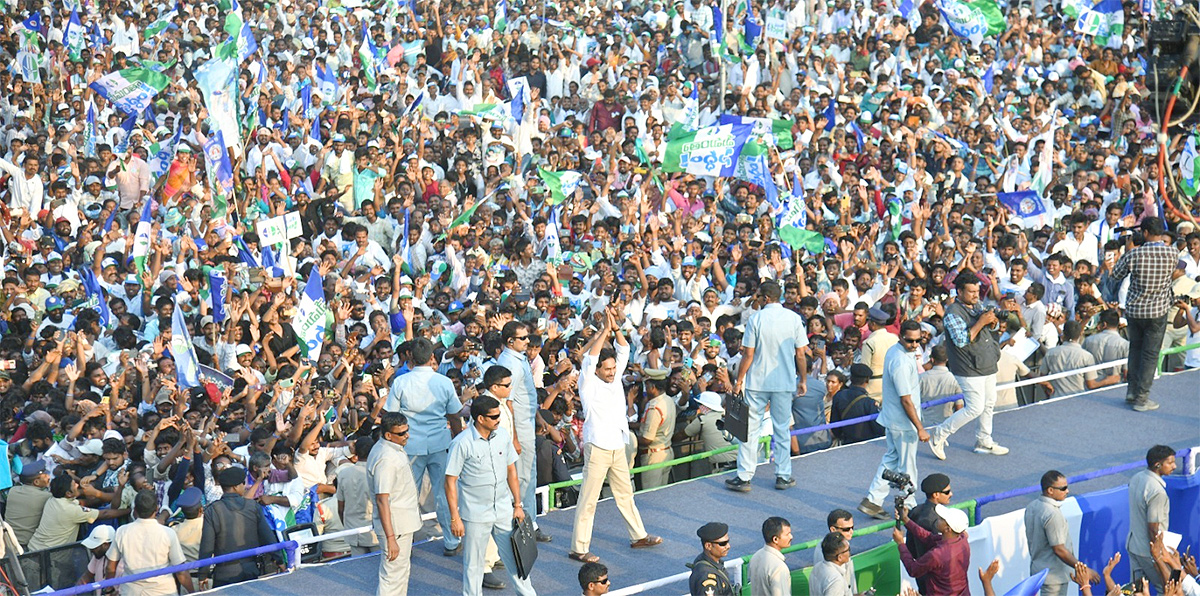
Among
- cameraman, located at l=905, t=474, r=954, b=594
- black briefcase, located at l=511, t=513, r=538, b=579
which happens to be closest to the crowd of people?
black briefcase, located at l=511, t=513, r=538, b=579

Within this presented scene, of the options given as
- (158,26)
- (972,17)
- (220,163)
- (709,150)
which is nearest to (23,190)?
(220,163)

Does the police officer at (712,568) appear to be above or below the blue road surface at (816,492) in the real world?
above

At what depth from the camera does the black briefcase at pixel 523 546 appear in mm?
9438

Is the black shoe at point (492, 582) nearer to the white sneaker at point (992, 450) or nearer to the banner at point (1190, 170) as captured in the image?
the white sneaker at point (992, 450)

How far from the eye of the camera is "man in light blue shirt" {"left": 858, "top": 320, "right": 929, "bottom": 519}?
10.7 metres

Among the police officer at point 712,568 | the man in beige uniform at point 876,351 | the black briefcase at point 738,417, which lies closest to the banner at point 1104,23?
the man in beige uniform at point 876,351

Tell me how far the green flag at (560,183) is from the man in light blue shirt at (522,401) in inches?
286

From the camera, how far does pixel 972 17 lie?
21266 millimetres

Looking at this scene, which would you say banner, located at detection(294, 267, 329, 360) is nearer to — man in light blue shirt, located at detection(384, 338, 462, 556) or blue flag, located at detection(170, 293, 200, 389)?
blue flag, located at detection(170, 293, 200, 389)

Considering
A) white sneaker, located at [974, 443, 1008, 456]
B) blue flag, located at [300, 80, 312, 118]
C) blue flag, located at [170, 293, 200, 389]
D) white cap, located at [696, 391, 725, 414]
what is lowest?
white sneaker, located at [974, 443, 1008, 456]

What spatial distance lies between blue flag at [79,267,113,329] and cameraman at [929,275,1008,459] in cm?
739

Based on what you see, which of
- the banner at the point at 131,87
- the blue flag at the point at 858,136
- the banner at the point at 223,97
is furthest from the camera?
the blue flag at the point at 858,136

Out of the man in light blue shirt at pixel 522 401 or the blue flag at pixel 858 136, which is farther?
the blue flag at pixel 858 136

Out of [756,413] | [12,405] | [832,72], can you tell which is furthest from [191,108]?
[756,413]
